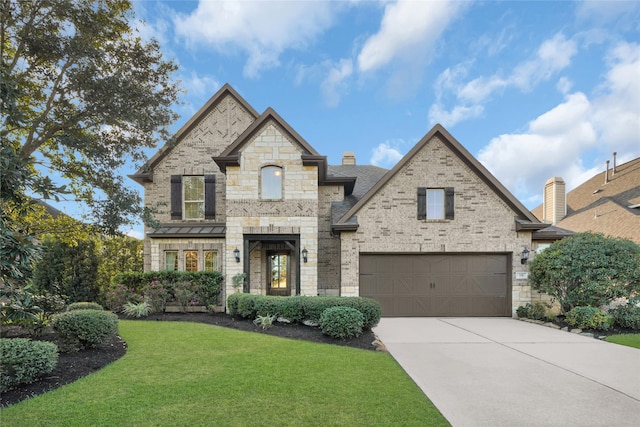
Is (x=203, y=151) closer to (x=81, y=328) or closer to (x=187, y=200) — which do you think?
(x=187, y=200)

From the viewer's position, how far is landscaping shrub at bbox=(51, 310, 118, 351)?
622cm

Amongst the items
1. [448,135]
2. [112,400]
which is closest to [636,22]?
[448,135]

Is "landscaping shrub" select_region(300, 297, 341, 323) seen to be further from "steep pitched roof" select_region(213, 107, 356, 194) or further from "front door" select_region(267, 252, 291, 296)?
"front door" select_region(267, 252, 291, 296)

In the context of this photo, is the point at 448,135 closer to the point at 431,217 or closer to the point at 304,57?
the point at 431,217

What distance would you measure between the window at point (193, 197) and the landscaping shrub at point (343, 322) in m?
8.41

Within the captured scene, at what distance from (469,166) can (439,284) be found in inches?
180

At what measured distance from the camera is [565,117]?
53.7ft

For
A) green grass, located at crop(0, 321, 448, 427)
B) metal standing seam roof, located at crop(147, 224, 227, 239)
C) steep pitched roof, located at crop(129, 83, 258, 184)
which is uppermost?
steep pitched roof, located at crop(129, 83, 258, 184)

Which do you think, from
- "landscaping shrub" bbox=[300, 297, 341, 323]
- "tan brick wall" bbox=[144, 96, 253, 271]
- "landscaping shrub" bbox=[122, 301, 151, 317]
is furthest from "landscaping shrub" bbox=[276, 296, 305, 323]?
"tan brick wall" bbox=[144, 96, 253, 271]

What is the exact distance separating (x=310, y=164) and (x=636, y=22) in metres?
9.86

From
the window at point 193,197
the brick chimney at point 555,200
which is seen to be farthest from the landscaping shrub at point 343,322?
the brick chimney at point 555,200

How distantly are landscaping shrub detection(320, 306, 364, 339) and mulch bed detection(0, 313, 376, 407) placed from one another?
0.16 m

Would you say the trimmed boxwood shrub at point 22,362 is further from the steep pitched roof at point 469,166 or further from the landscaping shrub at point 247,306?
the steep pitched roof at point 469,166

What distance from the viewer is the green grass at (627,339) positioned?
7.66 metres
